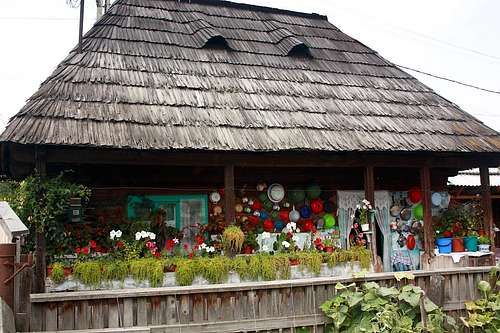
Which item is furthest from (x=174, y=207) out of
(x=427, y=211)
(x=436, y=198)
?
(x=436, y=198)

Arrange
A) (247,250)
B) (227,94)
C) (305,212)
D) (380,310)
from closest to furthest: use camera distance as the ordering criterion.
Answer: (380,310) → (247,250) → (227,94) → (305,212)

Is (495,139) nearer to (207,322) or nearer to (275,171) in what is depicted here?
(275,171)

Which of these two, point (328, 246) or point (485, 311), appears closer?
point (485, 311)

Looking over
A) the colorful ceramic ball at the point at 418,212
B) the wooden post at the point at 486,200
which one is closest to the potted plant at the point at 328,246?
the colorful ceramic ball at the point at 418,212

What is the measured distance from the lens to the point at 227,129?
7926 mm

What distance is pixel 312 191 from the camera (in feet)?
32.1

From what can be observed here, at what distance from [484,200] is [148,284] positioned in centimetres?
687

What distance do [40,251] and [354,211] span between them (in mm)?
6017

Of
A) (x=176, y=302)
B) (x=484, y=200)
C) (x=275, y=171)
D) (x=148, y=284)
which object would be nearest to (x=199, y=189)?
(x=275, y=171)

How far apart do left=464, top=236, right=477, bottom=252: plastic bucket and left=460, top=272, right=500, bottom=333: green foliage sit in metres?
2.70

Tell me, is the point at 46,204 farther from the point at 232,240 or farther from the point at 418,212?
the point at 418,212

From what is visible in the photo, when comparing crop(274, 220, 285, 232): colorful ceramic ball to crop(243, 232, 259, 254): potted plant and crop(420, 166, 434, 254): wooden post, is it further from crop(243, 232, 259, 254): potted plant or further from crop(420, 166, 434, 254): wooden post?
crop(420, 166, 434, 254): wooden post

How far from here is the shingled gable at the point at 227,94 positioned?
732 centimetres

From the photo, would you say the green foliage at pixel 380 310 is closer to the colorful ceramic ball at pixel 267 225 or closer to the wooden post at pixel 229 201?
the wooden post at pixel 229 201
